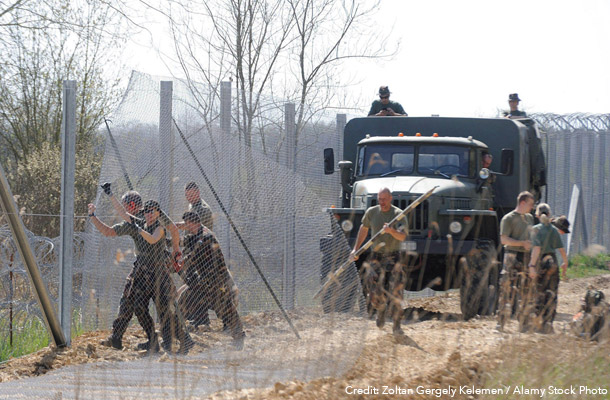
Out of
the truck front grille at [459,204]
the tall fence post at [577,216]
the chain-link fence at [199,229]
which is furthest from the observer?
the tall fence post at [577,216]

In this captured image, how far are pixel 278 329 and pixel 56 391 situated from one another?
218 centimetres

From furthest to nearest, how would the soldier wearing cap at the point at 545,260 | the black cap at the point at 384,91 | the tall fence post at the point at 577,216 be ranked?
the tall fence post at the point at 577,216
the black cap at the point at 384,91
the soldier wearing cap at the point at 545,260

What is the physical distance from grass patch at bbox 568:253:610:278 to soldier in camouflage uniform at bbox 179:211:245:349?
12.3 m

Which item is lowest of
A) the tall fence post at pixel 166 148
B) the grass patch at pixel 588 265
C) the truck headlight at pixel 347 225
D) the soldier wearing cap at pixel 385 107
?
the grass patch at pixel 588 265

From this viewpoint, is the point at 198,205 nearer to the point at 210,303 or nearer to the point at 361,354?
the point at 210,303

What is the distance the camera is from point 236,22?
1680cm

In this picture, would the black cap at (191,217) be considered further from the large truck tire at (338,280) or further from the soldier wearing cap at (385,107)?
the soldier wearing cap at (385,107)

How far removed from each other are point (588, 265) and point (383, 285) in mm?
11691

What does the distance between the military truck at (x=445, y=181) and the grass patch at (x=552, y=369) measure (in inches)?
136

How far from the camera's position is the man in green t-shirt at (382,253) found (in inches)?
354

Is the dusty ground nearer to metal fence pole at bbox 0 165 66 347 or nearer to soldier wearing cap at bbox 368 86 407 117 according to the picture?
metal fence pole at bbox 0 165 66 347


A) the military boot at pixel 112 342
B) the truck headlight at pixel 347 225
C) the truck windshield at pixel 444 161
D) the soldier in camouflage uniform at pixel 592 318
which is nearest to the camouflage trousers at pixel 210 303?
the military boot at pixel 112 342

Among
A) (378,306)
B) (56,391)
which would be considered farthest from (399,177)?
(56,391)

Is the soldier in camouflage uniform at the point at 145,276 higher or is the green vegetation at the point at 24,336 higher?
the soldier in camouflage uniform at the point at 145,276
